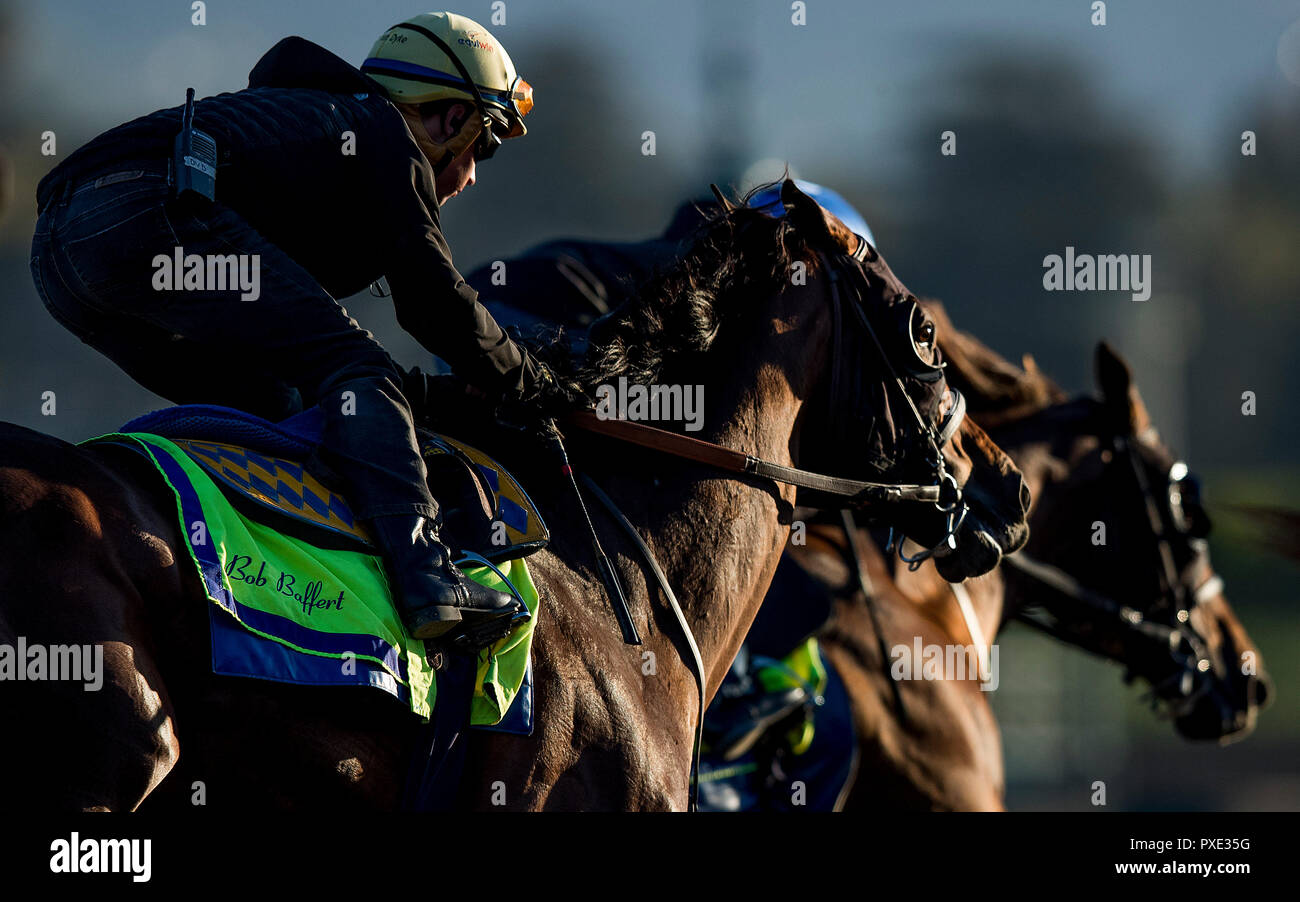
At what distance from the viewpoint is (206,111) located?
346 centimetres

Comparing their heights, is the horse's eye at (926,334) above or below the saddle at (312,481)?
above

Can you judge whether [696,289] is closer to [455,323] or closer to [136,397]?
[455,323]

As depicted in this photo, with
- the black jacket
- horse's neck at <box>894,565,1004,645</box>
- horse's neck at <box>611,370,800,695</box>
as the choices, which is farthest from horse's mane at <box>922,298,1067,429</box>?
the black jacket

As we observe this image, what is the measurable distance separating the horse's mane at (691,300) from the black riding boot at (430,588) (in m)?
0.76

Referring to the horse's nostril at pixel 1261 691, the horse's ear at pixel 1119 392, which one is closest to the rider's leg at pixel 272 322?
the horse's ear at pixel 1119 392

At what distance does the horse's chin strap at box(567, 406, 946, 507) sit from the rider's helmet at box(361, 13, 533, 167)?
31.3 inches

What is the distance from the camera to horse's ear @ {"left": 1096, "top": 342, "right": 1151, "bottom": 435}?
7.38 meters

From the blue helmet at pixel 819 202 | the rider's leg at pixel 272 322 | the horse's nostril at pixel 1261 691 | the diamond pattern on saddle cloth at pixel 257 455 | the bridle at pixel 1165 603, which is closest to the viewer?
the diamond pattern on saddle cloth at pixel 257 455

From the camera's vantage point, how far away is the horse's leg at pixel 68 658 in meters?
2.65

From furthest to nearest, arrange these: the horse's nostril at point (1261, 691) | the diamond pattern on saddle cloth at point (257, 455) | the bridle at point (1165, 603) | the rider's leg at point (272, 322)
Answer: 1. the horse's nostril at point (1261, 691)
2. the bridle at point (1165, 603)
3. the rider's leg at point (272, 322)
4. the diamond pattern on saddle cloth at point (257, 455)

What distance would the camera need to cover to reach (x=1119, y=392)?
741cm

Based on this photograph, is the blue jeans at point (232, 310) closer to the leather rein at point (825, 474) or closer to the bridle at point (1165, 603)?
the leather rein at point (825, 474)
